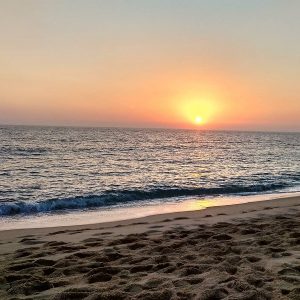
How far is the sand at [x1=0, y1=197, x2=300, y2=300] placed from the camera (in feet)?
15.9

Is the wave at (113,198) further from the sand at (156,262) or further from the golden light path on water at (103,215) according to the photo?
the sand at (156,262)

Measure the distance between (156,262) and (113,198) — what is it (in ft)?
38.3

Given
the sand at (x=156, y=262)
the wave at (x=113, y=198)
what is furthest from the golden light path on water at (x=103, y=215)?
the sand at (x=156, y=262)

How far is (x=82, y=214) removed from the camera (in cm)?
1404

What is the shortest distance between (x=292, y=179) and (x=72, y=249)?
22.7m

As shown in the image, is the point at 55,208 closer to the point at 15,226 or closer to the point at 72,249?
the point at 15,226

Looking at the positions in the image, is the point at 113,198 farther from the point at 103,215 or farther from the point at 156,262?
the point at 156,262

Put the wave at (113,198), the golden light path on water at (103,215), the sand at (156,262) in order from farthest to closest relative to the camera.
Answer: the wave at (113,198)
the golden light path on water at (103,215)
the sand at (156,262)

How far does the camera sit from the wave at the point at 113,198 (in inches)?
572

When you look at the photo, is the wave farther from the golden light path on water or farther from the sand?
the sand

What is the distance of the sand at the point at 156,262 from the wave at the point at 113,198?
484cm

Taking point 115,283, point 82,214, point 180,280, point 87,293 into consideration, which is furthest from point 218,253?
point 82,214

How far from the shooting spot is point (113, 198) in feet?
57.9

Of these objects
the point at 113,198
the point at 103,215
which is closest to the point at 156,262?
the point at 103,215
